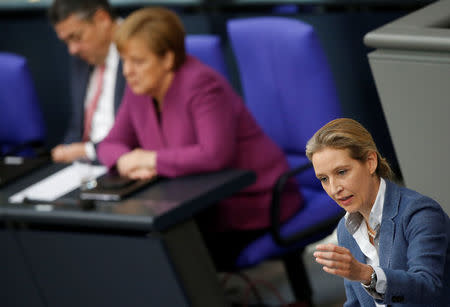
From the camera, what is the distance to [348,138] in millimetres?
559

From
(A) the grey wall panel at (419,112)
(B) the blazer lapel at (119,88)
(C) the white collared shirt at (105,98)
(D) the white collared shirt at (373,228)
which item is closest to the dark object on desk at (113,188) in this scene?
(B) the blazer lapel at (119,88)

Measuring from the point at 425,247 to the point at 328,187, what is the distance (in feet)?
0.26

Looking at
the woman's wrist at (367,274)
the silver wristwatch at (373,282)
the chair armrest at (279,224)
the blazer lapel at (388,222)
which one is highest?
the blazer lapel at (388,222)

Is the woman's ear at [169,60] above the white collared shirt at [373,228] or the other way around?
the other way around

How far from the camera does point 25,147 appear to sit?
3.66 metres

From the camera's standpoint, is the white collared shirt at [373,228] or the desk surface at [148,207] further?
the desk surface at [148,207]

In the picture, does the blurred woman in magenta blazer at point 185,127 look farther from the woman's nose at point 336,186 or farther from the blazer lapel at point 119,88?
the woman's nose at point 336,186

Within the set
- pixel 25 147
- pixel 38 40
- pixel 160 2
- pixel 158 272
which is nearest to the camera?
pixel 158 272

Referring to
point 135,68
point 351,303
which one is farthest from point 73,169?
point 351,303

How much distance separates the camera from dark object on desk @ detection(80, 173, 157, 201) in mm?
2236

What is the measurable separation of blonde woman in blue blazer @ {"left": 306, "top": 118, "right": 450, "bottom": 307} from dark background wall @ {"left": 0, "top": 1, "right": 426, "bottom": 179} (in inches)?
56.2

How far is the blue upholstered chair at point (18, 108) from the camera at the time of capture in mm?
3637

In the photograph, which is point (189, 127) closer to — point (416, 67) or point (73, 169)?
point (73, 169)

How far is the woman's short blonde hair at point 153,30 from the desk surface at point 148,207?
15.9 inches
